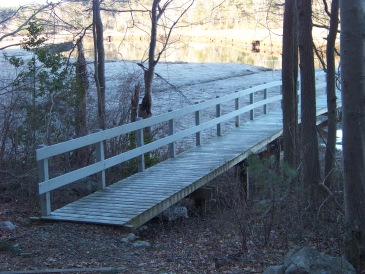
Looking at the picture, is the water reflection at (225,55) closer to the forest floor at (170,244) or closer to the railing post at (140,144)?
the railing post at (140,144)

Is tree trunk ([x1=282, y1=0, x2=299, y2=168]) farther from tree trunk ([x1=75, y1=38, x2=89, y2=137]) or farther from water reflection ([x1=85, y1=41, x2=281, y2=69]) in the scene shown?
water reflection ([x1=85, y1=41, x2=281, y2=69])

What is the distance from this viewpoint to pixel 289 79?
13.0 meters

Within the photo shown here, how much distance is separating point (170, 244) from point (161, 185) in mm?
1709

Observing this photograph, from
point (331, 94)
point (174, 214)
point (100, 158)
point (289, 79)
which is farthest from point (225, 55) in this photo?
point (100, 158)

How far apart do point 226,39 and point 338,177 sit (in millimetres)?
49188

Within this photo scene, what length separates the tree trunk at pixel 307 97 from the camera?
10.5m

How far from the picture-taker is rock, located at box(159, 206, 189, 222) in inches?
417

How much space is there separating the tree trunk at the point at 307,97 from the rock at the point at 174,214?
→ 7.66 feet

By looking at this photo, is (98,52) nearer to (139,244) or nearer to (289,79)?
(289,79)

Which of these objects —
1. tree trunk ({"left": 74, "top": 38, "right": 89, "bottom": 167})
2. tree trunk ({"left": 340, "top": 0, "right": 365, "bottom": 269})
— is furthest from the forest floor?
→ tree trunk ({"left": 74, "top": 38, "right": 89, "bottom": 167})

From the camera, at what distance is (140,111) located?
14.8 meters

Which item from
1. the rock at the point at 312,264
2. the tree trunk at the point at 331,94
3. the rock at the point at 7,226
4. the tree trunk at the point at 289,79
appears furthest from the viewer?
the tree trunk at the point at 289,79

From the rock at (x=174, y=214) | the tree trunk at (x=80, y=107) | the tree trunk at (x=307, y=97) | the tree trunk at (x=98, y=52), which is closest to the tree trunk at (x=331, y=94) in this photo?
the tree trunk at (x=307, y=97)

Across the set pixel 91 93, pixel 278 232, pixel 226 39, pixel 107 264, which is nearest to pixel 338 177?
pixel 278 232
